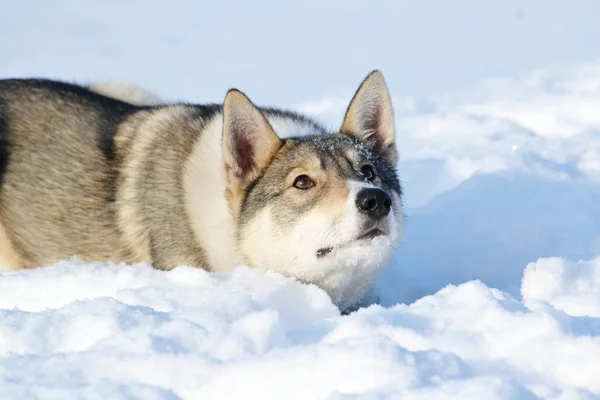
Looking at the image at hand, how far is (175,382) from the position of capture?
263 cm

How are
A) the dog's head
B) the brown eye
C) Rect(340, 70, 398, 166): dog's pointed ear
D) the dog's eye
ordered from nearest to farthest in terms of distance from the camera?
the dog's head, the brown eye, the dog's eye, Rect(340, 70, 398, 166): dog's pointed ear

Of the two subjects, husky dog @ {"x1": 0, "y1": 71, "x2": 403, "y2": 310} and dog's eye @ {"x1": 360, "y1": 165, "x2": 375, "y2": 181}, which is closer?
husky dog @ {"x1": 0, "y1": 71, "x2": 403, "y2": 310}

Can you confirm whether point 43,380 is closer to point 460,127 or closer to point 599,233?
point 599,233

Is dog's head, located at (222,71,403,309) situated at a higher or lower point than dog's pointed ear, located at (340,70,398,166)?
lower

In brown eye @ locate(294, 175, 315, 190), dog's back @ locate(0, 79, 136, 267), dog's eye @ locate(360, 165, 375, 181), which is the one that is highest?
dog's eye @ locate(360, 165, 375, 181)

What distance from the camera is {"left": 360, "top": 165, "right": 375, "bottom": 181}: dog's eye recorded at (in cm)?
460

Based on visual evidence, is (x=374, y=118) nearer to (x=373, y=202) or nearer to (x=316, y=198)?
(x=316, y=198)

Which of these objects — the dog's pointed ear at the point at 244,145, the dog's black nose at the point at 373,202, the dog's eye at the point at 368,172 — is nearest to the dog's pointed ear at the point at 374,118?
the dog's eye at the point at 368,172

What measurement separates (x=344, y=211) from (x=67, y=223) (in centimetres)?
199

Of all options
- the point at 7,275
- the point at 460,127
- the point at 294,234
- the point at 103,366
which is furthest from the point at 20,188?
the point at 460,127

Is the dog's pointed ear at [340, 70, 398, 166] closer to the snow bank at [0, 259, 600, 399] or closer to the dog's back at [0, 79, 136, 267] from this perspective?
the dog's back at [0, 79, 136, 267]

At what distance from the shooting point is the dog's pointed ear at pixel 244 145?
4.61 meters

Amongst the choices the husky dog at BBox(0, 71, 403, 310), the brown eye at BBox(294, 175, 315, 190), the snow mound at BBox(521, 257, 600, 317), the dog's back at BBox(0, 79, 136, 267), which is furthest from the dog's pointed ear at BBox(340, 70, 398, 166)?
the dog's back at BBox(0, 79, 136, 267)

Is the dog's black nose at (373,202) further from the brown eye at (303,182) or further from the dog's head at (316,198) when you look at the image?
the brown eye at (303,182)
